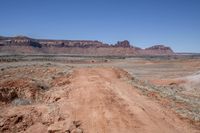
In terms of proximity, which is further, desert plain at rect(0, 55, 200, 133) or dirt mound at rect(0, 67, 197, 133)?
desert plain at rect(0, 55, 200, 133)

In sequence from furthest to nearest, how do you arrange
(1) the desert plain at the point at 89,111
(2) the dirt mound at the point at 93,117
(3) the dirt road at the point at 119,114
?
(3) the dirt road at the point at 119,114, (1) the desert plain at the point at 89,111, (2) the dirt mound at the point at 93,117

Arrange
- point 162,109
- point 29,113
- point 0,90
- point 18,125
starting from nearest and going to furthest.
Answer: point 18,125, point 29,113, point 162,109, point 0,90

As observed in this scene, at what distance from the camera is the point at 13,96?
57.7ft

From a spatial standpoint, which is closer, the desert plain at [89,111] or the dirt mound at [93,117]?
the dirt mound at [93,117]

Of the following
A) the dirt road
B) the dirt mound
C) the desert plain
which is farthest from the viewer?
the dirt road

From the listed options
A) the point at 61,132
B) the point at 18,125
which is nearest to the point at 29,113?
the point at 18,125

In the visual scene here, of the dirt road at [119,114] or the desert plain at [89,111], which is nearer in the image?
the desert plain at [89,111]

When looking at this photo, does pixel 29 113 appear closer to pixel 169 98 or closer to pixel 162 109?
pixel 162 109

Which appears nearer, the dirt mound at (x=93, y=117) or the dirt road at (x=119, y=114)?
the dirt mound at (x=93, y=117)

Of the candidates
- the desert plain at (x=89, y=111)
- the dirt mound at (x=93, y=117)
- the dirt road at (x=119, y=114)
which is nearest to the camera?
the dirt mound at (x=93, y=117)

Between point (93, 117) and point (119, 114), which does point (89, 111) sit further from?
point (119, 114)

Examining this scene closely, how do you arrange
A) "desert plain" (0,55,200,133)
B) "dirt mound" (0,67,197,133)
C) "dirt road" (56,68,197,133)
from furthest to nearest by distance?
"dirt road" (56,68,197,133) → "desert plain" (0,55,200,133) → "dirt mound" (0,67,197,133)

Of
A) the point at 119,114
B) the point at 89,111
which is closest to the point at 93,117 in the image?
the point at 89,111

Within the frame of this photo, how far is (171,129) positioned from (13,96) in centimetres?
974
